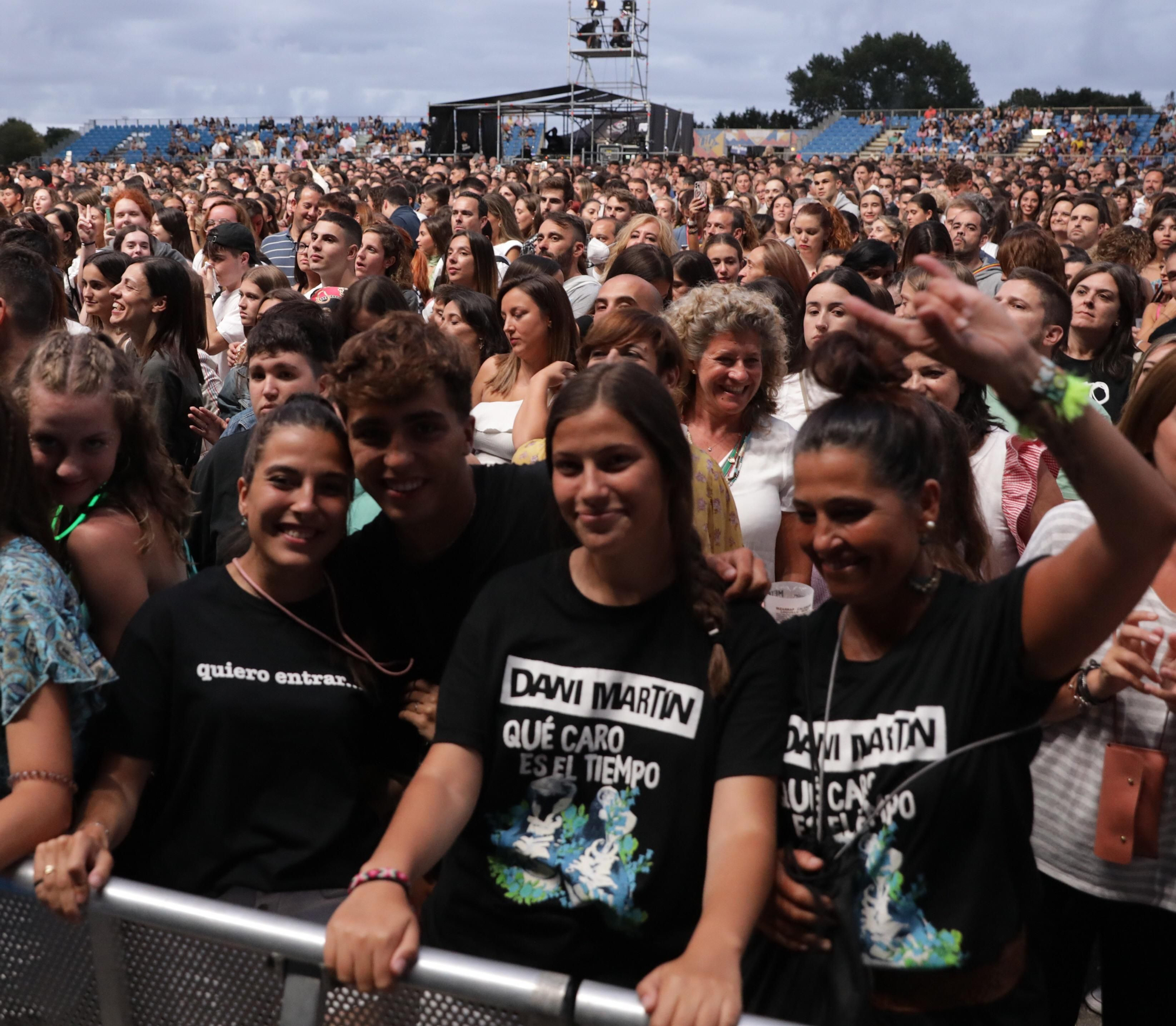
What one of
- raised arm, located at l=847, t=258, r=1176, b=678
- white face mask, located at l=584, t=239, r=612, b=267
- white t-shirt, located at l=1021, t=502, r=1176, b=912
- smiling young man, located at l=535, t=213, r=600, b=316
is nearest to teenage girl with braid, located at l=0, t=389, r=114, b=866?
raised arm, located at l=847, t=258, r=1176, b=678

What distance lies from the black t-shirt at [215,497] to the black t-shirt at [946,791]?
2094mm

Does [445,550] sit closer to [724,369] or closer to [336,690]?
[336,690]

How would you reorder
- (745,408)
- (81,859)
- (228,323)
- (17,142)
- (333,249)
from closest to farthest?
(81,859) → (745,408) → (333,249) → (228,323) → (17,142)

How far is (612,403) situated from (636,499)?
168 mm

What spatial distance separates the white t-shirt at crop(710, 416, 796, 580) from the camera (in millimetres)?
3498

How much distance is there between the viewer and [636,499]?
1915 millimetres

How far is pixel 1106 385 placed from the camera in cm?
538

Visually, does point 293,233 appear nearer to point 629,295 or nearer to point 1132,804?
point 629,295

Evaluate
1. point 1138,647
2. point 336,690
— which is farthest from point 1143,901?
point 336,690

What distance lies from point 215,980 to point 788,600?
164 cm

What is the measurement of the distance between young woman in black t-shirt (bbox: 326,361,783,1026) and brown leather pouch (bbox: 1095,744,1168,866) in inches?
32.7

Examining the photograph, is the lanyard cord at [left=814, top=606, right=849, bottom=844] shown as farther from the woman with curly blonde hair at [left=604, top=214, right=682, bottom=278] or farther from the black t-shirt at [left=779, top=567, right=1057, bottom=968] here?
the woman with curly blonde hair at [left=604, top=214, right=682, bottom=278]

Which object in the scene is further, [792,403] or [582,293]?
[582,293]

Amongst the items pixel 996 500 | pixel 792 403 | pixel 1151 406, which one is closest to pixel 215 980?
pixel 1151 406
